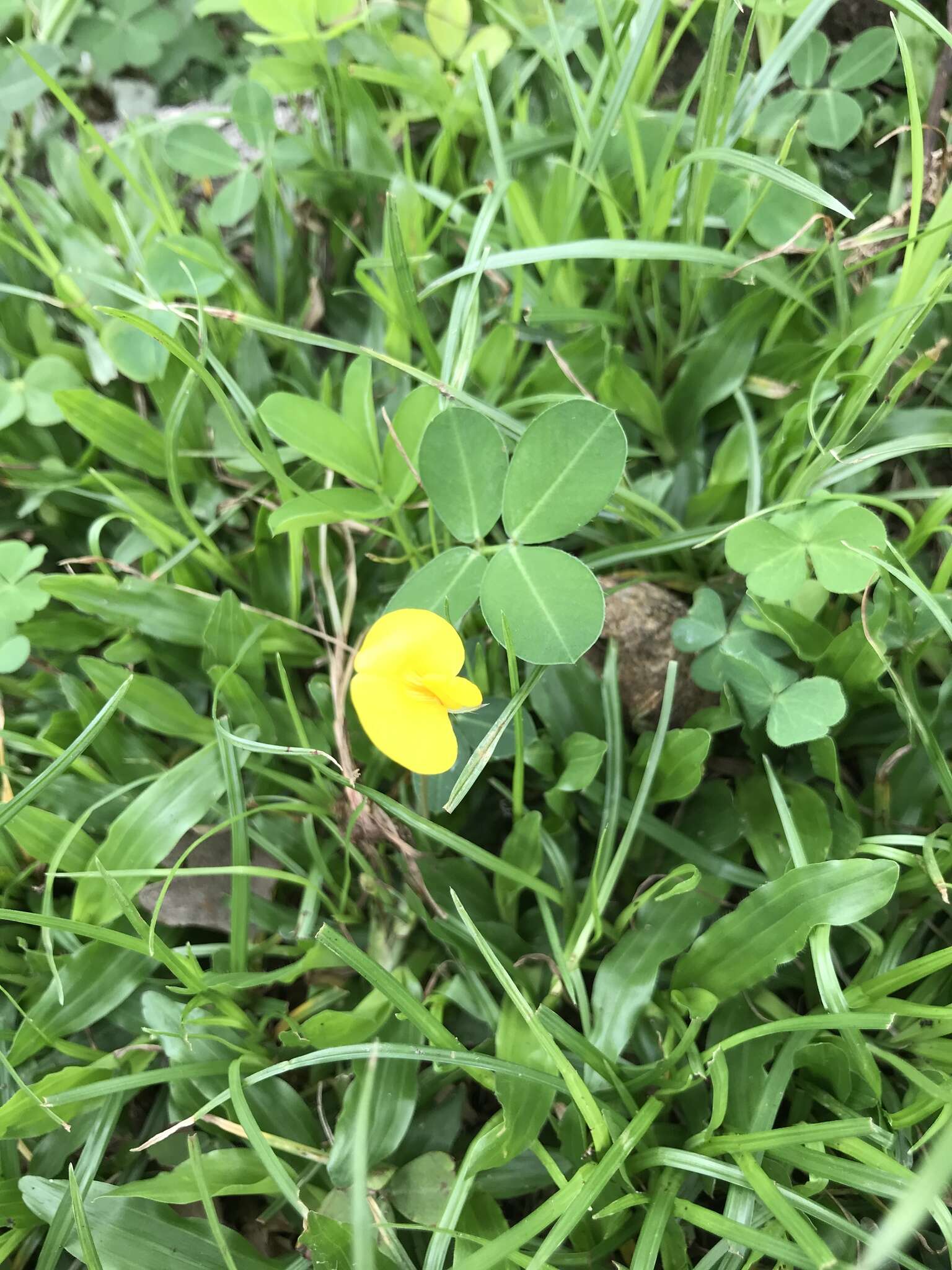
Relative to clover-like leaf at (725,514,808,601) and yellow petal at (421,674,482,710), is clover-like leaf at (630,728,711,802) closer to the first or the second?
clover-like leaf at (725,514,808,601)

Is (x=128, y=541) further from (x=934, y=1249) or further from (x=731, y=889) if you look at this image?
→ (x=934, y=1249)

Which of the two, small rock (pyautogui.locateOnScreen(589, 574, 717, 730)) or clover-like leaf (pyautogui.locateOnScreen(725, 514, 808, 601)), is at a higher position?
clover-like leaf (pyautogui.locateOnScreen(725, 514, 808, 601))

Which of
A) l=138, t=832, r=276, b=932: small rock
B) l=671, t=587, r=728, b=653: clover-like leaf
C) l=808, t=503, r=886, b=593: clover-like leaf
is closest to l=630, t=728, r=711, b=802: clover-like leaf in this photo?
l=671, t=587, r=728, b=653: clover-like leaf

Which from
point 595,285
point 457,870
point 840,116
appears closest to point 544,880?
point 457,870

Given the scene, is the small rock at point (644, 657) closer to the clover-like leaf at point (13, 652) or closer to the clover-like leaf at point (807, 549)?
the clover-like leaf at point (807, 549)

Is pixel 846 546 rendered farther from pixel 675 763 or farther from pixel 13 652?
pixel 13 652

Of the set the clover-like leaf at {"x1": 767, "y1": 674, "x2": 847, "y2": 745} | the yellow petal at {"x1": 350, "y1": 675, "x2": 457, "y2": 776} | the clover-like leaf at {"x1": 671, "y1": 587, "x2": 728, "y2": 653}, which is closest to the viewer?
the yellow petal at {"x1": 350, "y1": 675, "x2": 457, "y2": 776}
